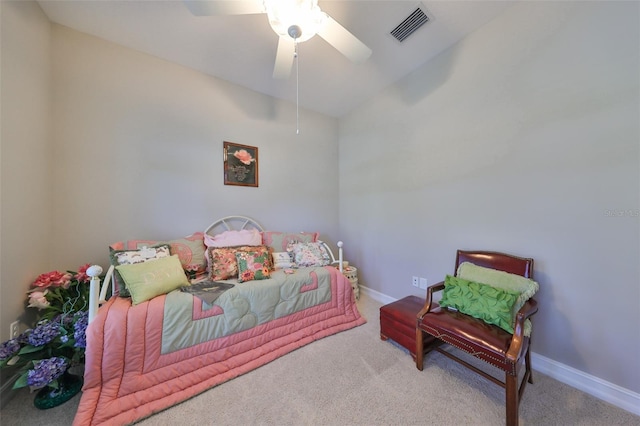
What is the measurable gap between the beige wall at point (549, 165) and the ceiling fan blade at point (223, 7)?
1917 mm

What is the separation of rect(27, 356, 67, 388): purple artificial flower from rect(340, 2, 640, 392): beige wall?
296 cm

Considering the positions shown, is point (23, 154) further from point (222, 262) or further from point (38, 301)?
point (222, 262)

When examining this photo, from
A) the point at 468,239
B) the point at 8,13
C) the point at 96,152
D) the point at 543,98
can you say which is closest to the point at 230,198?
the point at 96,152

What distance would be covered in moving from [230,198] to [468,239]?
8.82 feet

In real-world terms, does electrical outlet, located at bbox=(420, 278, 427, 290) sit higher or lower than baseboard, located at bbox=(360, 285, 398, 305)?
higher

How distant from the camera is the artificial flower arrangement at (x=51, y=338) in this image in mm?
1272

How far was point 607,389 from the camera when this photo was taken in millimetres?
1411

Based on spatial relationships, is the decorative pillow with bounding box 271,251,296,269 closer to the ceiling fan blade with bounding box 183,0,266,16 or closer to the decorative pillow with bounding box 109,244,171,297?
the decorative pillow with bounding box 109,244,171,297

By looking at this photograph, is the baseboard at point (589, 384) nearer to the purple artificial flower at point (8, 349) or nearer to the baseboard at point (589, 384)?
the baseboard at point (589, 384)

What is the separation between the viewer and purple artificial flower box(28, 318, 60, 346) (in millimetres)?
1322

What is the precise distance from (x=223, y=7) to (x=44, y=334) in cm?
230

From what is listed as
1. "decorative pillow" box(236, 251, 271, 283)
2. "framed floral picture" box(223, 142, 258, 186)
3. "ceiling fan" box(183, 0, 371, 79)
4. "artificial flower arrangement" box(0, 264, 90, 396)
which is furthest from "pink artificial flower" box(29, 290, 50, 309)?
"ceiling fan" box(183, 0, 371, 79)

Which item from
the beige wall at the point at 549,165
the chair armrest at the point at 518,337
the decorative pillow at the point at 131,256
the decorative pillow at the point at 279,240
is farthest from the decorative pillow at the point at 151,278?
the beige wall at the point at 549,165

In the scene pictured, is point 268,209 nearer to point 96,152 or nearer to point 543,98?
point 96,152
